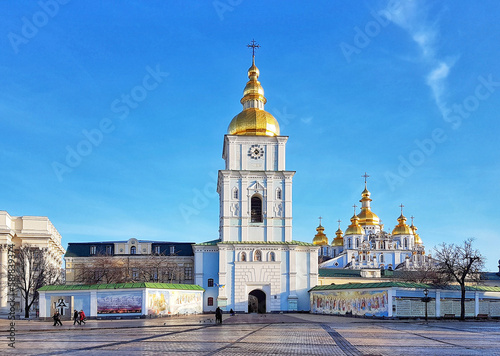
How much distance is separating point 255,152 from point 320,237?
73.0 m

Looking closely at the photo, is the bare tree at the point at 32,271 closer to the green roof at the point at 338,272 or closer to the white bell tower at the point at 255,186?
the white bell tower at the point at 255,186

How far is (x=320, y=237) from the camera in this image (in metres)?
130

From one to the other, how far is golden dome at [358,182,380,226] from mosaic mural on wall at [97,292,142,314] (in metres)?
82.5

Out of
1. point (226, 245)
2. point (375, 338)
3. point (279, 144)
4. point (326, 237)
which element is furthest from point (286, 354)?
point (326, 237)

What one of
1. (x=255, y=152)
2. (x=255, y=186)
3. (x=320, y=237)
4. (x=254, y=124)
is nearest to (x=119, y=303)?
(x=255, y=186)

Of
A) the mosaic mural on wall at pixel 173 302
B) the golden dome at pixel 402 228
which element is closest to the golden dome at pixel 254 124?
the mosaic mural on wall at pixel 173 302

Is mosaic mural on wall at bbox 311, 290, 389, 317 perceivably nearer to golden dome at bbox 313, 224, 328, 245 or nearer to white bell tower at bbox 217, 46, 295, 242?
white bell tower at bbox 217, 46, 295, 242

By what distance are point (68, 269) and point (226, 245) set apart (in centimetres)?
2583

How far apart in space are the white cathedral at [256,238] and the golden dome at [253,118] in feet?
0.34

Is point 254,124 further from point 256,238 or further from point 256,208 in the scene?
point 256,238

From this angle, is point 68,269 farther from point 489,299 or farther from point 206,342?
point 206,342

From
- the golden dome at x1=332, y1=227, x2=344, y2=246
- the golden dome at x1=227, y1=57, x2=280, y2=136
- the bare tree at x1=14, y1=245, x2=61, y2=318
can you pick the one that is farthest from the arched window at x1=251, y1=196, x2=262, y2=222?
the golden dome at x1=332, y1=227, x2=344, y2=246

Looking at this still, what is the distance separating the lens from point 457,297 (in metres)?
45.9

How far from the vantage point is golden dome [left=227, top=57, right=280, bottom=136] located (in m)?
61.3
